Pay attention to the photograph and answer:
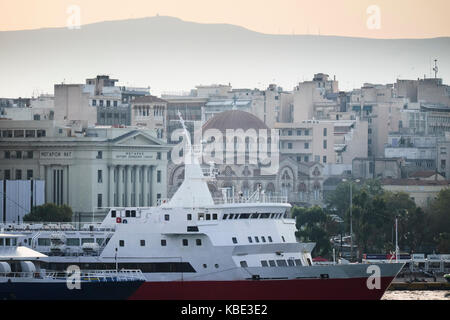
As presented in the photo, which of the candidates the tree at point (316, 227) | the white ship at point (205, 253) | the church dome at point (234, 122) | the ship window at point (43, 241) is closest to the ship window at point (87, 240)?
the white ship at point (205, 253)

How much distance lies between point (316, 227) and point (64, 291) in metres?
44.9

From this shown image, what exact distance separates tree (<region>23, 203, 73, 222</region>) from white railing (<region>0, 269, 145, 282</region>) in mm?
26801

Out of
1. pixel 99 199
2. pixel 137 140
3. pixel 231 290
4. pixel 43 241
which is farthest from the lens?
pixel 137 140

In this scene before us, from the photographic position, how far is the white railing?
290 feet

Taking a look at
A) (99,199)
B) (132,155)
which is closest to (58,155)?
(99,199)

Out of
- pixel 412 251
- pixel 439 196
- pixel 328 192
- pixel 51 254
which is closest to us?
pixel 51 254

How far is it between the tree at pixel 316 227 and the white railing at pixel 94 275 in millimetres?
36996

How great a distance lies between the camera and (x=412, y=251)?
135 m

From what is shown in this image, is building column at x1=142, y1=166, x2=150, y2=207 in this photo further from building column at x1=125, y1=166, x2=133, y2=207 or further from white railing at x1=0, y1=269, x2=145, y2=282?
white railing at x1=0, y1=269, x2=145, y2=282

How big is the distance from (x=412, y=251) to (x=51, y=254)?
47421mm

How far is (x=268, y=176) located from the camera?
184250 millimetres

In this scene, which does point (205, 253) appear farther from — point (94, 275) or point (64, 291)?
point (64, 291)

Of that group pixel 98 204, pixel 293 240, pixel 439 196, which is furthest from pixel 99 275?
pixel 439 196
